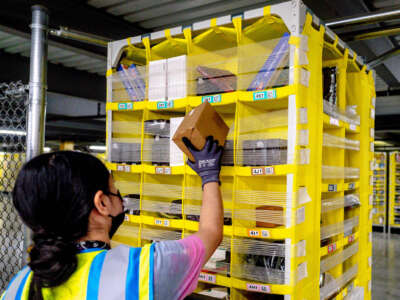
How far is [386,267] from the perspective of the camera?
9.80m

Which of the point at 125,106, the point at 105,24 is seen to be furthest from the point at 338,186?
the point at 105,24

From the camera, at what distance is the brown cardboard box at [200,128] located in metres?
2.46

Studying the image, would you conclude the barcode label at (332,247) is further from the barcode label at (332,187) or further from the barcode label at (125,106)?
the barcode label at (125,106)

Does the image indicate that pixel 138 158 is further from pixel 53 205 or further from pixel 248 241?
pixel 53 205

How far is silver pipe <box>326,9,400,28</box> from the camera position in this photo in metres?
3.13

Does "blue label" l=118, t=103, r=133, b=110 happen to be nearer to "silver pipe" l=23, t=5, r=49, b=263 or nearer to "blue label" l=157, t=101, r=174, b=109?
"blue label" l=157, t=101, r=174, b=109

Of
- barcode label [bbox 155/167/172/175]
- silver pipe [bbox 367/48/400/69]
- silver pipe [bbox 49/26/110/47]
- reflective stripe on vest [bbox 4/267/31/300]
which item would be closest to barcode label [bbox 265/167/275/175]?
barcode label [bbox 155/167/172/175]

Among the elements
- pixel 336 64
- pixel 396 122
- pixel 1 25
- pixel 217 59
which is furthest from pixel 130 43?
pixel 396 122

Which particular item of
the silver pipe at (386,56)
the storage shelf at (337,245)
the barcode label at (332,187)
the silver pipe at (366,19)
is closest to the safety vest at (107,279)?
the storage shelf at (337,245)

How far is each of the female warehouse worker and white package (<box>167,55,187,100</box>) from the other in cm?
160

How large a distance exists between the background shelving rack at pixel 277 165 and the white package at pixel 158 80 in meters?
0.08

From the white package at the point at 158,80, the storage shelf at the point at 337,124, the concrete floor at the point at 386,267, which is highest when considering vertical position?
the white package at the point at 158,80

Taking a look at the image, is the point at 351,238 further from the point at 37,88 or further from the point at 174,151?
the point at 37,88

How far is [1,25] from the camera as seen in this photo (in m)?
3.90
